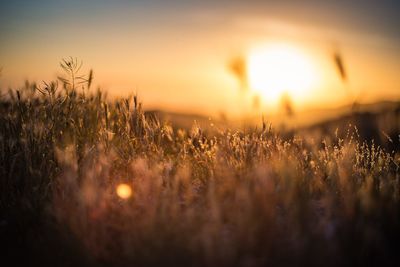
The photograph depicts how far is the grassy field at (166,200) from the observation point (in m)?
2.54

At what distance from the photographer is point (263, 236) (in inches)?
104

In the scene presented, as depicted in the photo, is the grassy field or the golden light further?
the golden light

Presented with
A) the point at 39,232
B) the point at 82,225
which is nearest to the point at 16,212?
the point at 39,232

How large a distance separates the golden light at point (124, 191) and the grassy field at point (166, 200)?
27 mm

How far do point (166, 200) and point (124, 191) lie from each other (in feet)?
2.24

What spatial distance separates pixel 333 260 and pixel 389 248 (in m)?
0.41

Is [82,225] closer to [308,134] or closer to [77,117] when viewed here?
[77,117]

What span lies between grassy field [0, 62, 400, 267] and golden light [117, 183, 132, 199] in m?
0.03

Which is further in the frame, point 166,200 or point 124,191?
point 124,191

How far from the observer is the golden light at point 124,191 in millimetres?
3334

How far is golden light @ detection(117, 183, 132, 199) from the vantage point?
131 inches

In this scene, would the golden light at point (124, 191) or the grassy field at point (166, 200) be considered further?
the golden light at point (124, 191)

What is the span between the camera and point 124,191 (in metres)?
3.42

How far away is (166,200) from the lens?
2867mm
